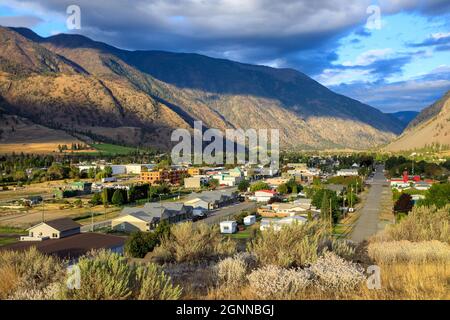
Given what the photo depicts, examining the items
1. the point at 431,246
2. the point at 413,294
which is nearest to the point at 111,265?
the point at 413,294

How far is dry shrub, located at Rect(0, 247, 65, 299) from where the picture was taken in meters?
8.41

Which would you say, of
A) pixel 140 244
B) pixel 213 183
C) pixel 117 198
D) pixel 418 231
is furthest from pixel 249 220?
pixel 213 183

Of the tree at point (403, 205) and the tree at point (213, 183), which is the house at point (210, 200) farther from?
the tree at point (403, 205)

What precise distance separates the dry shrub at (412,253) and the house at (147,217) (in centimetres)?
3779

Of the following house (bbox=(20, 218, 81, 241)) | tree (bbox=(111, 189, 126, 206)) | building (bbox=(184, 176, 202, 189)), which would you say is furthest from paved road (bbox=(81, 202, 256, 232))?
building (bbox=(184, 176, 202, 189))

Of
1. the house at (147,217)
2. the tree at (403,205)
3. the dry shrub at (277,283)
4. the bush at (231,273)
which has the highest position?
the dry shrub at (277,283)

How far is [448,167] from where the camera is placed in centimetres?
11406

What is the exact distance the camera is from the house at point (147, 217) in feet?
159

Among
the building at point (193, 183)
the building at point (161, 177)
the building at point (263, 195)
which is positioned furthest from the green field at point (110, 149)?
the building at point (263, 195)

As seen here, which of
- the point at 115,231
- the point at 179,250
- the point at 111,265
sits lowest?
the point at 115,231

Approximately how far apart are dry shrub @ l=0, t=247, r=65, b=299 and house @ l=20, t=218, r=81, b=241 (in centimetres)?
2973
